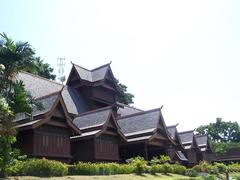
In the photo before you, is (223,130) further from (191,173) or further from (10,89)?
(10,89)

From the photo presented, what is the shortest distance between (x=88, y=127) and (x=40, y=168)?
428 inches

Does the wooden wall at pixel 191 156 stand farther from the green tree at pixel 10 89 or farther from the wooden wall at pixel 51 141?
the green tree at pixel 10 89

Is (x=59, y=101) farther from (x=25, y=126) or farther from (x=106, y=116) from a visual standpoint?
(x=106, y=116)

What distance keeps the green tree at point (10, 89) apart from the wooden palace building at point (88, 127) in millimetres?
1559

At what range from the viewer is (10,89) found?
20.6 m

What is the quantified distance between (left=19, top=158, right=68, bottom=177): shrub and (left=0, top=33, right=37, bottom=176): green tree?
1169mm

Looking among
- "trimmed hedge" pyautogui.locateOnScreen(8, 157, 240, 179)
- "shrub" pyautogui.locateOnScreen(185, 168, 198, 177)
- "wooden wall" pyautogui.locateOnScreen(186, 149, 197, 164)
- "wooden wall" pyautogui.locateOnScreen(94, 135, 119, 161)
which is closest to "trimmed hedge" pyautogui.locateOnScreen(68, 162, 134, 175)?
"trimmed hedge" pyautogui.locateOnScreen(8, 157, 240, 179)

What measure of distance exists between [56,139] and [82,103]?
39.3ft

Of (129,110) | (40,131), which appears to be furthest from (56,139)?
(129,110)

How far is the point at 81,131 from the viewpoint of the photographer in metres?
31.1

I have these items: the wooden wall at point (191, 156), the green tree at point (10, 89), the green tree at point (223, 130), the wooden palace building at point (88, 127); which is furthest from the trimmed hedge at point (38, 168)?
the green tree at point (223, 130)

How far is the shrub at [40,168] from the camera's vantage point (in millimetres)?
20073

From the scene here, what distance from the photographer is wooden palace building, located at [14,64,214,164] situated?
2664cm

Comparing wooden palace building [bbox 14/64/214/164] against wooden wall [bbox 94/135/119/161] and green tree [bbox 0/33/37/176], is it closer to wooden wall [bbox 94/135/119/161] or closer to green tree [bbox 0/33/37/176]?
wooden wall [bbox 94/135/119/161]
